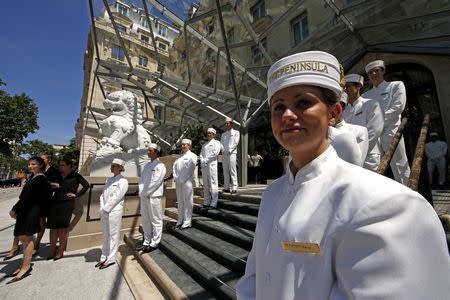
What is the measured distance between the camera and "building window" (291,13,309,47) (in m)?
12.4

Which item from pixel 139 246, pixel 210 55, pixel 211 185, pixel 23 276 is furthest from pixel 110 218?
pixel 210 55

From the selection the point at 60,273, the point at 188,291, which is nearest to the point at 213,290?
the point at 188,291

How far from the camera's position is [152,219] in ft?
16.0

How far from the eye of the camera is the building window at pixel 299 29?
1244 centimetres

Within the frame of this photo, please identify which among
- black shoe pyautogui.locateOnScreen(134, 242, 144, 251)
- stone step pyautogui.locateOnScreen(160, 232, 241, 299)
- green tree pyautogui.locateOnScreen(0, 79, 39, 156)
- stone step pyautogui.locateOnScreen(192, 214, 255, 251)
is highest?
green tree pyautogui.locateOnScreen(0, 79, 39, 156)

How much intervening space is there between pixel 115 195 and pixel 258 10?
50.8 feet

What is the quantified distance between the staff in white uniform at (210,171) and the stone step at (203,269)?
170 centimetres

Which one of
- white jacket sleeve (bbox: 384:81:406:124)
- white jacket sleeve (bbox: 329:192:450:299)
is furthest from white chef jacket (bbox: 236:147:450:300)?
white jacket sleeve (bbox: 384:81:406:124)

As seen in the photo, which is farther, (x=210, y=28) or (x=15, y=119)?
(x=15, y=119)

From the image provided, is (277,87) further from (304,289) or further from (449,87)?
(449,87)

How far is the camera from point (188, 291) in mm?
3092

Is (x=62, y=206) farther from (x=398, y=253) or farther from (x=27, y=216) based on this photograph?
(x=398, y=253)

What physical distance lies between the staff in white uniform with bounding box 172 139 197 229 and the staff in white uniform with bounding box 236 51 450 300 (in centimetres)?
428

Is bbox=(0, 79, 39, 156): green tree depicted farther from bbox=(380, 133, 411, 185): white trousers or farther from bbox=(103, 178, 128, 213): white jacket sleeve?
bbox=(380, 133, 411, 185): white trousers
